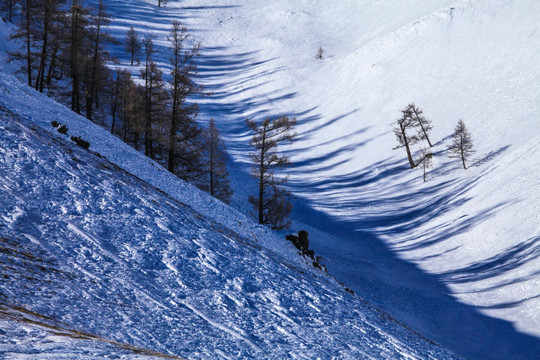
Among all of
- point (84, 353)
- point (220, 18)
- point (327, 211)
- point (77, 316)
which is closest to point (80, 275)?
point (77, 316)

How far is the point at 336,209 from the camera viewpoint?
40469 mm

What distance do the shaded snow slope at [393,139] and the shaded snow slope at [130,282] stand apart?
1112 cm

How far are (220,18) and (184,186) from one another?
293ft

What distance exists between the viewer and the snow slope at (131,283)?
6328mm

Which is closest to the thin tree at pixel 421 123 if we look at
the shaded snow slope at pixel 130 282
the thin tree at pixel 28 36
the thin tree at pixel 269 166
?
the thin tree at pixel 269 166

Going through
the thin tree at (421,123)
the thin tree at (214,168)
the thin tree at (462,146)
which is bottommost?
the thin tree at (214,168)

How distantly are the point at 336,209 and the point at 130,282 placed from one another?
33.5 meters

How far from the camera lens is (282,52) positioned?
81750 mm

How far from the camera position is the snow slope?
20.8 feet

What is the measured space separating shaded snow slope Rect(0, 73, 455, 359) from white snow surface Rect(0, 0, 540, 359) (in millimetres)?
55

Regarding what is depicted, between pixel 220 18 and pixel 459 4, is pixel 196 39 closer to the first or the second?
pixel 220 18

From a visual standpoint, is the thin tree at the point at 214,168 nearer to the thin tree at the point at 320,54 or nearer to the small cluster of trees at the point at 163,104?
the small cluster of trees at the point at 163,104

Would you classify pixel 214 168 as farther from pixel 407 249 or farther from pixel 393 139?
pixel 393 139

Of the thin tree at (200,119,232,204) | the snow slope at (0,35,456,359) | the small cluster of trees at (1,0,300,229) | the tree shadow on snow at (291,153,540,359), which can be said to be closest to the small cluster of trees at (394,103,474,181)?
the tree shadow on snow at (291,153,540,359)
